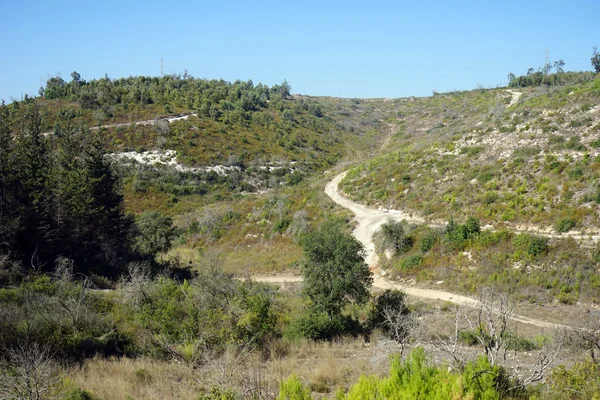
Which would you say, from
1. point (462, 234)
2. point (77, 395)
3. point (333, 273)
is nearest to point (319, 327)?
point (333, 273)

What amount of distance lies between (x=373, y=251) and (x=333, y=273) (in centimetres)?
1479

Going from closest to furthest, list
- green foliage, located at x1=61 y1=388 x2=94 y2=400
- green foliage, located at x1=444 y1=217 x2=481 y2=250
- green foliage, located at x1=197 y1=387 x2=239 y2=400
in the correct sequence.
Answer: green foliage, located at x1=197 y1=387 x2=239 y2=400
green foliage, located at x1=61 y1=388 x2=94 y2=400
green foliage, located at x1=444 y1=217 x2=481 y2=250

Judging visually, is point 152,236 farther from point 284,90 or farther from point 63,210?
point 284,90

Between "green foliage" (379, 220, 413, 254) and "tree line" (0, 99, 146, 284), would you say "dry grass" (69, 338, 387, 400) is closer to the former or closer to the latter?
"tree line" (0, 99, 146, 284)

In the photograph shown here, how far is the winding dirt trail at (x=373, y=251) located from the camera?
21.1 meters

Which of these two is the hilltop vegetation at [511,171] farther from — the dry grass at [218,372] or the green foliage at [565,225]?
the dry grass at [218,372]

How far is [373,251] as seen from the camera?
3088 centimetres

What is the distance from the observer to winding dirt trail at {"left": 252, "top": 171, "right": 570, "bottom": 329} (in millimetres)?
21100

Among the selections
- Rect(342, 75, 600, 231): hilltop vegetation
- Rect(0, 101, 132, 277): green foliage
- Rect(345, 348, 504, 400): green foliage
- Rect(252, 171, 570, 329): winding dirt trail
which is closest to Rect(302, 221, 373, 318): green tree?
Rect(252, 171, 570, 329): winding dirt trail

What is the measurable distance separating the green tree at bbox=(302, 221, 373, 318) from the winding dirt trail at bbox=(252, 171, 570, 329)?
15.6 feet

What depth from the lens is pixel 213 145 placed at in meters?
64.1

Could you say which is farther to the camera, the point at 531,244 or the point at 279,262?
the point at 279,262

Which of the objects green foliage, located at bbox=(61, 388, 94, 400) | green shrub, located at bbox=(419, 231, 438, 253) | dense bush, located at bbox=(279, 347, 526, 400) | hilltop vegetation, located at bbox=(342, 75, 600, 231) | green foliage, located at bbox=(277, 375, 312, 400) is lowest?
green shrub, located at bbox=(419, 231, 438, 253)

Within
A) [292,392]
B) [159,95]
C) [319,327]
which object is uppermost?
[159,95]
